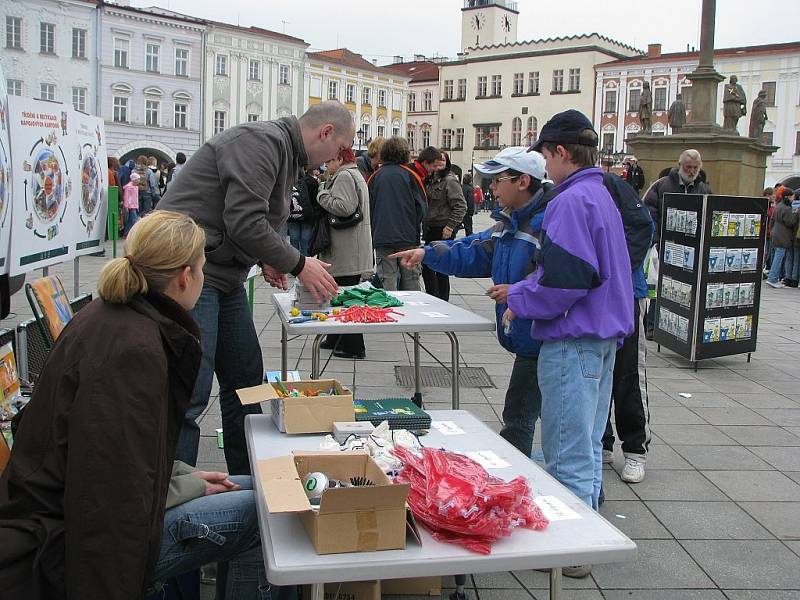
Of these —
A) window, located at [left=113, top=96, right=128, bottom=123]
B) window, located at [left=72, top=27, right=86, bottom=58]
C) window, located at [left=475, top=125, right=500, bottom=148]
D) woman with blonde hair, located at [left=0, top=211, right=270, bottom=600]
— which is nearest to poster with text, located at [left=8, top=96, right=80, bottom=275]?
woman with blonde hair, located at [left=0, top=211, right=270, bottom=600]

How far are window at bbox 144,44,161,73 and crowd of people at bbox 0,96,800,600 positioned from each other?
53.7 m

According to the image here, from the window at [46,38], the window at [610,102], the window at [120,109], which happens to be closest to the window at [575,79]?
the window at [610,102]

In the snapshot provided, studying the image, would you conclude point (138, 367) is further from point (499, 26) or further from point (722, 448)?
point (499, 26)

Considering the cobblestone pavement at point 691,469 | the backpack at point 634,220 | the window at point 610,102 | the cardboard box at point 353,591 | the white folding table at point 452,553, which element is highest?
the window at point 610,102

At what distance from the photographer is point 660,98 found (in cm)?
6197

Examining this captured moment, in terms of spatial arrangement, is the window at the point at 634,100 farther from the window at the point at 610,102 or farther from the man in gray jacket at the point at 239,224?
the man in gray jacket at the point at 239,224

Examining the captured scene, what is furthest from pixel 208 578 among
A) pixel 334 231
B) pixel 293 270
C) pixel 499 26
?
pixel 499 26

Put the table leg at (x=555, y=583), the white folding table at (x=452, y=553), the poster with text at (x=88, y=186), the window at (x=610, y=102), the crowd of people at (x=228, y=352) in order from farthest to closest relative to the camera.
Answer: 1. the window at (x=610, y=102)
2. the poster with text at (x=88, y=186)
3. the table leg at (x=555, y=583)
4. the crowd of people at (x=228, y=352)
5. the white folding table at (x=452, y=553)

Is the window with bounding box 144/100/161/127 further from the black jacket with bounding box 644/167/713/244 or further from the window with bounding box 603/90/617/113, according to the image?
the black jacket with bounding box 644/167/713/244

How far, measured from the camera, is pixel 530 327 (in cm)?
376

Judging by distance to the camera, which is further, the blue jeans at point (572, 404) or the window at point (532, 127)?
the window at point (532, 127)

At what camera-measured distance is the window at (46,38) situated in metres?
47.4

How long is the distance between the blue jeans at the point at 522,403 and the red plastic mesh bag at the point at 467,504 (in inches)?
61.2

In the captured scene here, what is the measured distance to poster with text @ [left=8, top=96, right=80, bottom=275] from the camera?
5105mm
